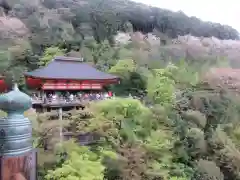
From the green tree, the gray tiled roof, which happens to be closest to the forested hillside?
the green tree

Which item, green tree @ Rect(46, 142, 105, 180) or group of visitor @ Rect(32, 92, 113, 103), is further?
group of visitor @ Rect(32, 92, 113, 103)

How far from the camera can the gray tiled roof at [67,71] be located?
39.7 ft

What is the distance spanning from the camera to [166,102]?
12609 mm

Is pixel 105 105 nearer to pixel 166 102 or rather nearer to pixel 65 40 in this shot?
pixel 166 102

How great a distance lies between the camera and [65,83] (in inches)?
496

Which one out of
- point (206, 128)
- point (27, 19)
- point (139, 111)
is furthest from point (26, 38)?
point (206, 128)

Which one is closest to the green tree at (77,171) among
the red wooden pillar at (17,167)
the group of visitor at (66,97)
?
the group of visitor at (66,97)

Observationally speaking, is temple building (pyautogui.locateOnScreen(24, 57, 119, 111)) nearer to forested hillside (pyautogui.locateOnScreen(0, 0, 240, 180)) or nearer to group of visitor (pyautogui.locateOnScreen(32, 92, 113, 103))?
group of visitor (pyautogui.locateOnScreen(32, 92, 113, 103))

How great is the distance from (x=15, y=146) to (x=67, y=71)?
41.7 ft

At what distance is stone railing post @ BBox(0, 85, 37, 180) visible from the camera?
92cm

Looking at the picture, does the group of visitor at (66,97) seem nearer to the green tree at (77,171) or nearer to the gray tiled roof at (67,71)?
the gray tiled roof at (67,71)

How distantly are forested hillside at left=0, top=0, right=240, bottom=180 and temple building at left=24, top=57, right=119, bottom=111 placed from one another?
1848 millimetres

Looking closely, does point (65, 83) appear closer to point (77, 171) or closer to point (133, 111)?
point (133, 111)

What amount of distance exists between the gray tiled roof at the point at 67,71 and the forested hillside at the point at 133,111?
2.16 m
